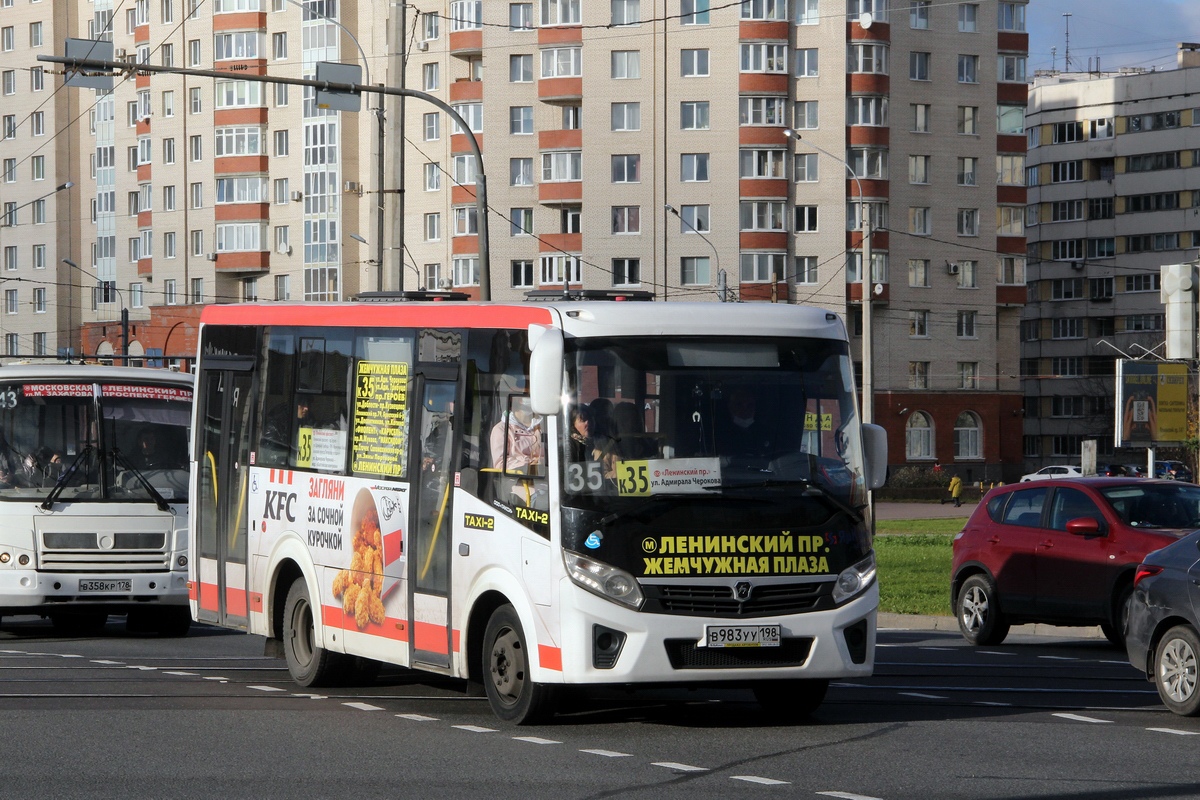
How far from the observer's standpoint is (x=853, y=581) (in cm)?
1144

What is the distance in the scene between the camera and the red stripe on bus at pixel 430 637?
12172mm

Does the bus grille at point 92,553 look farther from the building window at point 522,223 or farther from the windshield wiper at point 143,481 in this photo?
the building window at point 522,223

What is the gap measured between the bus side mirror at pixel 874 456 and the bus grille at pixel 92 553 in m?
9.10

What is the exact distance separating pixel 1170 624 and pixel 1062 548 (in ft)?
17.6

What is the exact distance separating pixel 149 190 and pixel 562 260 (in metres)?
26.0

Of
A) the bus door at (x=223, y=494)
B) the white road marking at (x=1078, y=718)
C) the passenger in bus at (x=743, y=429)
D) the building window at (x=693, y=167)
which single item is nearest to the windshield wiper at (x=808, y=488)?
the passenger in bus at (x=743, y=429)

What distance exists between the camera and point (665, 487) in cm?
1114

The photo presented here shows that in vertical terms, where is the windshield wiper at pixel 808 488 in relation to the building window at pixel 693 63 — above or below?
below

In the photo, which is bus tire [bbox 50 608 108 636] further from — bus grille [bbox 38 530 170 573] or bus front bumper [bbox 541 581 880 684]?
bus front bumper [bbox 541 581 880 684]

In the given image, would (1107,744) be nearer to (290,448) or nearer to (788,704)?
(788,704)

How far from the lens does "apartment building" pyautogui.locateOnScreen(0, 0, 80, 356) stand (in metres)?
105

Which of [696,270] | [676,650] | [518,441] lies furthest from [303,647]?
[696,270]

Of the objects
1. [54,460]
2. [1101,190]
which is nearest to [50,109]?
[1101,190]

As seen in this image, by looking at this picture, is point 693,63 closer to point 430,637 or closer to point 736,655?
point 430,637
